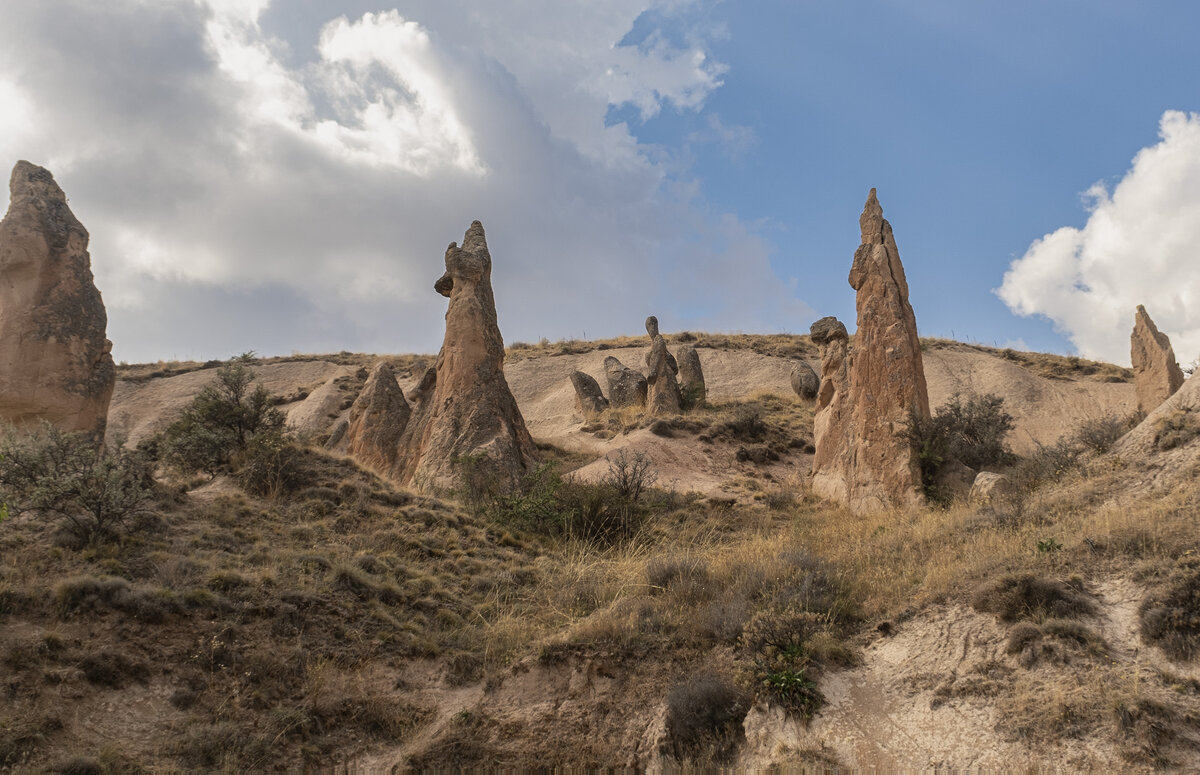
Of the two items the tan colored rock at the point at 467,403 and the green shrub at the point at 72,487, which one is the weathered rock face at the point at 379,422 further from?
the green shrub at the point at 72,487

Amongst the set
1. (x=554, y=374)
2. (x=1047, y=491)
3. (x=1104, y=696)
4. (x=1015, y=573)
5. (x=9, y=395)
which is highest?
(x=554, y=374)

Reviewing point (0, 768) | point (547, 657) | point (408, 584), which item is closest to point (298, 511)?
point (408, 584)

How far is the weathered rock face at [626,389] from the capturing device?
27.9 metres

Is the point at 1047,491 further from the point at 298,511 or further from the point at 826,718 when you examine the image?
the point at 298,511

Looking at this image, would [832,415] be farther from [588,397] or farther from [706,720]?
[588,397]

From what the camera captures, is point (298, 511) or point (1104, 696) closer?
point (1104, 696)

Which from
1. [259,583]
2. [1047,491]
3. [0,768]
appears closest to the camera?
[0,768]

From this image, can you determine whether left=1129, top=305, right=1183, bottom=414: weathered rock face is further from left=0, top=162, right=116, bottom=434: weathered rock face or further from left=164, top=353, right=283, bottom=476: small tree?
left=0, top=162, right=116, bottom=434: weathered rock face

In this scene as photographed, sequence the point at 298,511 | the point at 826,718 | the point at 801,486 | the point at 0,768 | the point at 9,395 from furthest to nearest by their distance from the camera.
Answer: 1. the point at 801,486
2. the point at 9,395
3. the point at 298,511
4. the point at 826,718
5. the point at 0,768

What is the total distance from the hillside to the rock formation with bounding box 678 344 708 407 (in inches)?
606

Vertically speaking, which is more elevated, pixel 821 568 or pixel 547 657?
pixel 821 568

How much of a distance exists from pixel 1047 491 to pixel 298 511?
10385mm

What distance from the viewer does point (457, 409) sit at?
646 inches

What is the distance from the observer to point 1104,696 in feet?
17.2
